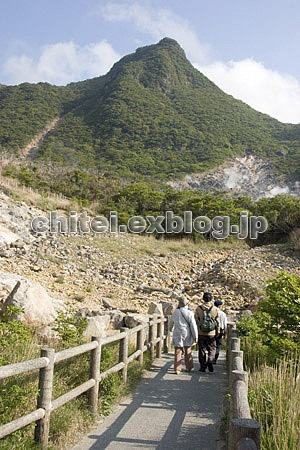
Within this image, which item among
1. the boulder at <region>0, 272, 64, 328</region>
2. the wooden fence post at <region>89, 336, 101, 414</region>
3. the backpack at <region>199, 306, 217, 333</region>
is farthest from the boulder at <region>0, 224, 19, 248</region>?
the wooden fence post at <region>89, 336, 101, 414</region>

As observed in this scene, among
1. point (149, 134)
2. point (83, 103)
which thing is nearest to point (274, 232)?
point (149, 134)

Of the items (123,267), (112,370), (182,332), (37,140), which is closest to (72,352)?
(112,370)

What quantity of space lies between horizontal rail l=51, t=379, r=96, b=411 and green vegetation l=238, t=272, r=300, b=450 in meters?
1.75

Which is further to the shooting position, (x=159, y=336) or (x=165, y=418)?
(x=159, y=336)

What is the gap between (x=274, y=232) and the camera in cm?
2995

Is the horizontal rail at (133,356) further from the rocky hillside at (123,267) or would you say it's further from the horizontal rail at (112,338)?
the rocky hillside at (123,267)

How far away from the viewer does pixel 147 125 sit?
254 feet

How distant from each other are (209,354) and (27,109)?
8453 centimetres

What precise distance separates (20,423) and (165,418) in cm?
225

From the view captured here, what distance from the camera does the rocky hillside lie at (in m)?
15.2

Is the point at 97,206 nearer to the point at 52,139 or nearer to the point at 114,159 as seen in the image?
the point at 114,159

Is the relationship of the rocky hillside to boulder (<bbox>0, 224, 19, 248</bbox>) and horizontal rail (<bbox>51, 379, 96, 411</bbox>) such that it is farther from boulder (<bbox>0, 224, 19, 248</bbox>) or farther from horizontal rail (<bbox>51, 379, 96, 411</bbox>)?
horizontal rail (<bbox>51, 379, 96, 411</bbox>)

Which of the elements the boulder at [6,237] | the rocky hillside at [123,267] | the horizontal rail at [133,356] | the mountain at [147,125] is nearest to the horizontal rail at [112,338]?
the horizontal rail at [133,356]

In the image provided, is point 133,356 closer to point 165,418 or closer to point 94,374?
point 165,418
